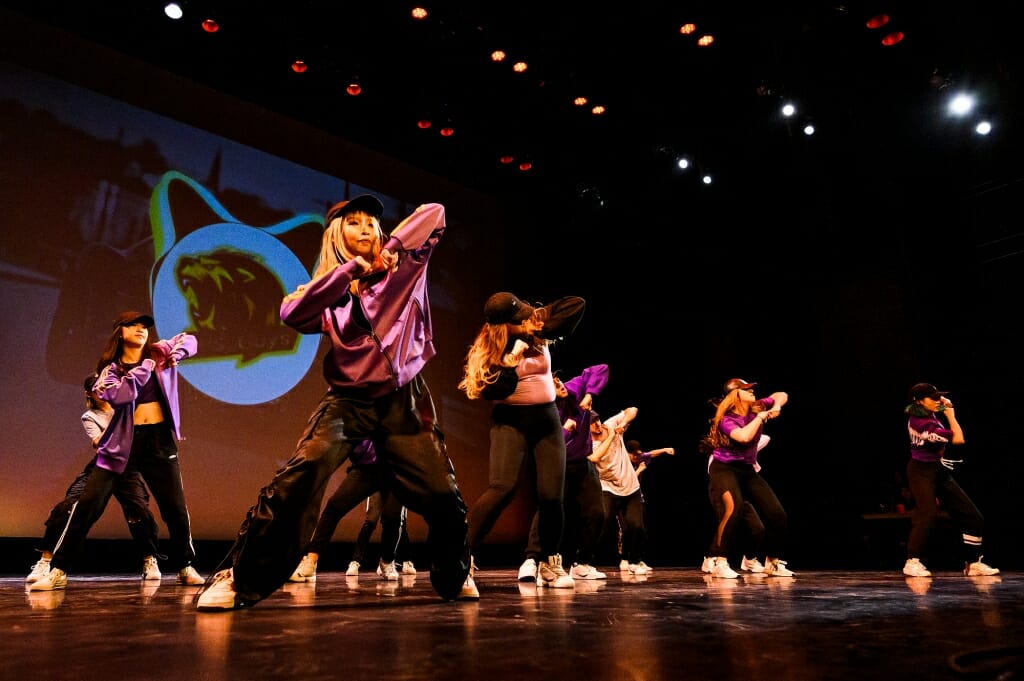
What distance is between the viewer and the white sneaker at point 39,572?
4.26 metres

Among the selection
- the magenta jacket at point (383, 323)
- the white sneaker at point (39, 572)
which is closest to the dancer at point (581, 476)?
the magenta jacket at point (383, 323)

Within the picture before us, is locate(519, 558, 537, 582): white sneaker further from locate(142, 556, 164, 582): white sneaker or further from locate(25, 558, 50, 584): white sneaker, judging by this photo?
locate(25, 558, 50, 584): white sneaker

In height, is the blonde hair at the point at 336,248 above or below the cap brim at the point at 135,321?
below

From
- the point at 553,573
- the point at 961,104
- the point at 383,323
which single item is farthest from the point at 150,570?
the point at 961,104

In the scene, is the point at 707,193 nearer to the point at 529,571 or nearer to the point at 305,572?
the point at 529,571

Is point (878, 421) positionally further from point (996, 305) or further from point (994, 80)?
point (994, 80)

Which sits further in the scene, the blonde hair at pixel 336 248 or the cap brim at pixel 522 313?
the cap brim at pixel 522 313

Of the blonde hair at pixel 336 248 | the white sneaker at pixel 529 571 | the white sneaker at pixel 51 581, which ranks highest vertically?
the blonde hair at pixel 336 248

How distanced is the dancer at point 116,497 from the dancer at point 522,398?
2.75 m

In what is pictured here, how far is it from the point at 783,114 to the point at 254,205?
6906 millimetres

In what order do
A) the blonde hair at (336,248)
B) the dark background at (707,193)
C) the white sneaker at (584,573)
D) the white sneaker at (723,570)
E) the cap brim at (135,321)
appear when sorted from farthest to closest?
the dark background at (707,193), the white sneaker at (584,573), the white sneaker at (723,570), the cap brim at (135,321), the blonde hair at (336,248)

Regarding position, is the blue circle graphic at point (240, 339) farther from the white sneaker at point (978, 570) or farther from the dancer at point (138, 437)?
the white sneaker at point (978, 570)

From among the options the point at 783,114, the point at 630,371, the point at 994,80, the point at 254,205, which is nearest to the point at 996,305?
the point at 994,80

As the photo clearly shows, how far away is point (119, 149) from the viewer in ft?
23.1
